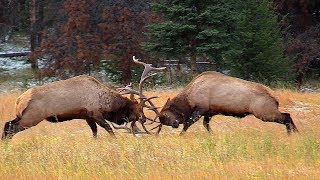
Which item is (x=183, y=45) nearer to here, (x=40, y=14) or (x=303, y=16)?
(x=303, y=16)

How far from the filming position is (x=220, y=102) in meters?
11.6

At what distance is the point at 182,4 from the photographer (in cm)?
2338

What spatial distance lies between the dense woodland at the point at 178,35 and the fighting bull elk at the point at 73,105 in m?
11.2

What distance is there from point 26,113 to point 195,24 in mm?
13390

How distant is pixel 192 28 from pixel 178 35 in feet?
3.48

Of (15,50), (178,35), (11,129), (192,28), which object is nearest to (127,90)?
(11,129)

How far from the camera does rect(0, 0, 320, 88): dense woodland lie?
76.9 ft

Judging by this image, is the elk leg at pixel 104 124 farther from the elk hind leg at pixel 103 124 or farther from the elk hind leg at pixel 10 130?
the elk hind leg at pixel 10 130

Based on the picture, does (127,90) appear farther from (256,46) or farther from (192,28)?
(256,46)

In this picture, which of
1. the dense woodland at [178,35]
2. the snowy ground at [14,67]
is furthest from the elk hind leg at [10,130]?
the snowy ground at [14,67]

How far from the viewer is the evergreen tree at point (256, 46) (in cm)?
2523

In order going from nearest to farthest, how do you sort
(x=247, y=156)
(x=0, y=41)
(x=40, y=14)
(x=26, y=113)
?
(x=247, y=156)
(x=26, y=113)
(x=40, y=14)
(x=0, y=41)

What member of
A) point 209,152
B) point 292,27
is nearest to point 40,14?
point 292,27

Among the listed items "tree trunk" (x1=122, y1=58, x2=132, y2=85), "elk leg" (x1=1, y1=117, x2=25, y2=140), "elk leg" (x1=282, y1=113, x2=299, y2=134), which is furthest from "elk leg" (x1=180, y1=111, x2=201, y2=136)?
"tree trunk" (x1=122, y1=58, x2=132, y2=85)
